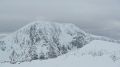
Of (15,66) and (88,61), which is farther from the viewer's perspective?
(15,66)

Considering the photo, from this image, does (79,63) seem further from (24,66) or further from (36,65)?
(24,66)

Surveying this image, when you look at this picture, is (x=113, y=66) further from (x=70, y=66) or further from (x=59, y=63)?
(x=59, y=63)

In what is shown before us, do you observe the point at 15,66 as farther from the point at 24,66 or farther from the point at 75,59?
the point at 75,59

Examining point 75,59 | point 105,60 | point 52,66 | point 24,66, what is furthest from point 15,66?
point 105,60

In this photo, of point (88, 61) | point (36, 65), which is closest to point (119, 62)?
point (88, 61)

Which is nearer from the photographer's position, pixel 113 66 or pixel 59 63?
pixel 113 66

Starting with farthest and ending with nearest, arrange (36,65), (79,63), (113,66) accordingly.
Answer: (36,65)
(79,63)
(113,66)

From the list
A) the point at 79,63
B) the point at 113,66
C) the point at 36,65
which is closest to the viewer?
the point at 113,66
